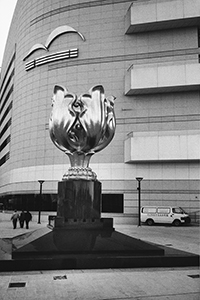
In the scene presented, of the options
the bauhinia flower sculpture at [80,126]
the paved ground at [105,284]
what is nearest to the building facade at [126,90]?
the bauhinia flower sculpture at [80,126]

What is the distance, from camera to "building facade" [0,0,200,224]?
23.0 meters

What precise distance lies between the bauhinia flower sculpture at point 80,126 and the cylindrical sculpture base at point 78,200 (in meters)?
0.39

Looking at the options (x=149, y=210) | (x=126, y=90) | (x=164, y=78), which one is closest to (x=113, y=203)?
(x=149, y=210)

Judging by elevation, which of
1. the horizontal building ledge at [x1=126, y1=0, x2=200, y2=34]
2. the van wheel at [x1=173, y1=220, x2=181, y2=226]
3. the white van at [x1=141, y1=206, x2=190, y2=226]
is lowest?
the van wheel at [x1=173, y1=220, x2=181, y2=226]

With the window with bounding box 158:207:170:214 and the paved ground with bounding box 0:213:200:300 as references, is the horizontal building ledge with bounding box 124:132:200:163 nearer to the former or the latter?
the window with bounding box 158:207:170:214

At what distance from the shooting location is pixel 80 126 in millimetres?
9609

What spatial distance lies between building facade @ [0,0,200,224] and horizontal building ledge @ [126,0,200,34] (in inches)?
3.0

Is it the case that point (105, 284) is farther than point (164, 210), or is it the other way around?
point (164, 210)

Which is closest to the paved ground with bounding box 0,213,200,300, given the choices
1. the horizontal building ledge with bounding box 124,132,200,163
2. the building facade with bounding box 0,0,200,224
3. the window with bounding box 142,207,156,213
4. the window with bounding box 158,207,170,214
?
the window with bounding box 158,207,170,214

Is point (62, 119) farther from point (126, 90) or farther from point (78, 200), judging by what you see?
point (126, 90)

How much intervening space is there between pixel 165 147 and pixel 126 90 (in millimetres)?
5801

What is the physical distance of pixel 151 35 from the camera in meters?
25.1

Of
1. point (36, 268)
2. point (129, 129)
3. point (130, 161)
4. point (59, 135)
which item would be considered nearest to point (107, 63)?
point (129, 129)

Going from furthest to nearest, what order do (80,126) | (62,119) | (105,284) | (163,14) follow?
(163,14)
(62,119)
(80,126)
(105,284)
